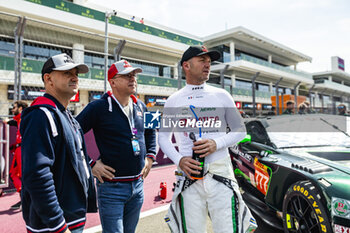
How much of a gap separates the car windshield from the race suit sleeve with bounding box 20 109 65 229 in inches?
112

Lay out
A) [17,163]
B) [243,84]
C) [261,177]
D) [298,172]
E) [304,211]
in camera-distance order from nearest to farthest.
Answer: [304,211]
[298,172]
[261,177]
[17,163]
[243,84]

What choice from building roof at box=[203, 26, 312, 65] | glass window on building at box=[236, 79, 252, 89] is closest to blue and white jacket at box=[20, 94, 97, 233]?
glass window on building at box=[236, 79, 252, 89]

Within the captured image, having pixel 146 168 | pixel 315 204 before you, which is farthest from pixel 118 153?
pixel 315 204

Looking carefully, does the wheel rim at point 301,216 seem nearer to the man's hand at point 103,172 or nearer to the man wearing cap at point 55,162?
the man's hand at point 103,172

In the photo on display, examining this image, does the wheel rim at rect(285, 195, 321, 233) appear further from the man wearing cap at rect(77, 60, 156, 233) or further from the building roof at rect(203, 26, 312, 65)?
the building roof at rect(203, 26, 312, 65)

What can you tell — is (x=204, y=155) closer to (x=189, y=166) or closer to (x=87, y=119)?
(x=189, y=166)

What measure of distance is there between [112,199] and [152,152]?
66 centimetres

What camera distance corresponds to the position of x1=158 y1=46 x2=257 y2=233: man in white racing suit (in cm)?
176

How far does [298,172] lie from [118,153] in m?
1.84

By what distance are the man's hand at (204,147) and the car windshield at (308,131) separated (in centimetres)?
182

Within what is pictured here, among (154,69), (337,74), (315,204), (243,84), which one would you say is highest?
(337,74)

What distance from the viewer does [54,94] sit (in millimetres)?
1487

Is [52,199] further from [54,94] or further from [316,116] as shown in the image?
[316,116]

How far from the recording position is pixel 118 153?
1974mm
